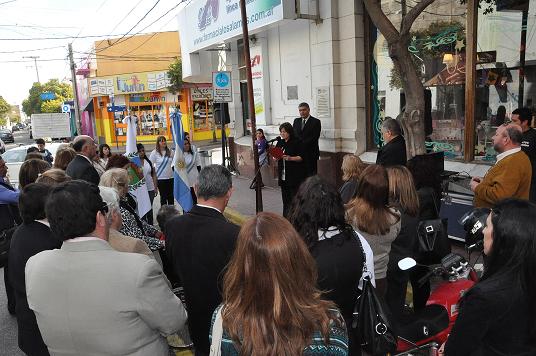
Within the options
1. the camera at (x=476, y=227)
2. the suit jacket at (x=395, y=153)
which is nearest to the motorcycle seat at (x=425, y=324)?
the camera at (x=476, y=227)

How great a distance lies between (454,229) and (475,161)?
5.57 ft

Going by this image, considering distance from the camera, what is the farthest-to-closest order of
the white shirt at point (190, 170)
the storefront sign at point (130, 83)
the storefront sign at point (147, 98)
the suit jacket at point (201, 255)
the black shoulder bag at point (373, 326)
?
the storefront sign at point (147, 98), the storefront sign at point (130, 83), the white shirt at point (190, 170), the suit jacket at point (201, 255), the black shoulder bag at point (373, 326)

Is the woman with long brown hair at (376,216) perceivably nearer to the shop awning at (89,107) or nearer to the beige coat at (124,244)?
the beige coat at (124,244)

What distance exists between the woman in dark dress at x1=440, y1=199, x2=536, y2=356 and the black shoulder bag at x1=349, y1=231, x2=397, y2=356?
0.36 m

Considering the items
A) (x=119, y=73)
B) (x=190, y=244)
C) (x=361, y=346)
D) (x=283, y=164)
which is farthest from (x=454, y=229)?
(x=119, y=73)

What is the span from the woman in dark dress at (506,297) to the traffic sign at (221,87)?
28.6 feet

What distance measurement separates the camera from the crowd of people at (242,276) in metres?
1.60

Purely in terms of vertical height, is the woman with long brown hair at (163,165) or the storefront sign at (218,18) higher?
the storefront sign at (218,18)

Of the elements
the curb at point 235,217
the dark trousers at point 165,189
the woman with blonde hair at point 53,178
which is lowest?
the curb at point 235,217

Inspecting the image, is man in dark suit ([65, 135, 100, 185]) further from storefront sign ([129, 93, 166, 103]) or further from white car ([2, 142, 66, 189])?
storefront sign ([129, 93, 166, 103])

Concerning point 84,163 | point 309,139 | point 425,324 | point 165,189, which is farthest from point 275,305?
point 165,189

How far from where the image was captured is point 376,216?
3037 mm

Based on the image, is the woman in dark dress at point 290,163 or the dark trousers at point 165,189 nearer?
the woman in dark dress at point 290,163

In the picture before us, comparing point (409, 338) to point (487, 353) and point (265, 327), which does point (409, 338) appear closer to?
point (487, 353)
